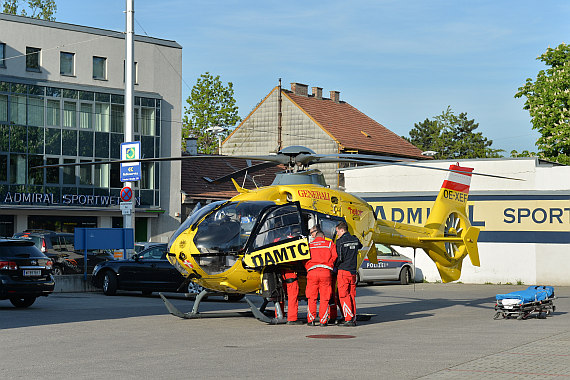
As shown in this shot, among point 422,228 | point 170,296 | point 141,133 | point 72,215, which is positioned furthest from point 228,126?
point 422,228

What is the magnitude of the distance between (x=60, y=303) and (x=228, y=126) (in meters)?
43.1

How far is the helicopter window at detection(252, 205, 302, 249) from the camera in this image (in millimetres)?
15109

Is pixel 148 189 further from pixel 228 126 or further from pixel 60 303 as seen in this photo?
pixel 60 303

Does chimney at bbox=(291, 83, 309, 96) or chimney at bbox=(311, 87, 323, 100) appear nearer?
chimney at bbox=(291, 83, 309, 96)

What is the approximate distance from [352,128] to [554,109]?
809 inches

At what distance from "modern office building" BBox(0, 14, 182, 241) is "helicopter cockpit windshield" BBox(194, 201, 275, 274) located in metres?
28.8

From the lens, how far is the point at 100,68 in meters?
47.1

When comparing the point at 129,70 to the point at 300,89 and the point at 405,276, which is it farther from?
the point at 300,89

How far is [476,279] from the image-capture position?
3125 cm

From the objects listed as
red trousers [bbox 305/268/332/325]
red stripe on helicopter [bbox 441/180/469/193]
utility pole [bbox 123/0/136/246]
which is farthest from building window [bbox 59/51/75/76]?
red trousers [bbox 305/268/332/325]

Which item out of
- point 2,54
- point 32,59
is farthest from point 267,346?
point 32,59

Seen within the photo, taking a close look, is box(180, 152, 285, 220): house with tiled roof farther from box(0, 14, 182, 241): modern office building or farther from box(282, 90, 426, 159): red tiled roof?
box(282, 90, 426, 159): red tiled roof

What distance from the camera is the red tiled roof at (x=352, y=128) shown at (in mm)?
60031

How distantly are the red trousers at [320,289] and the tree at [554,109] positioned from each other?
31655mm
